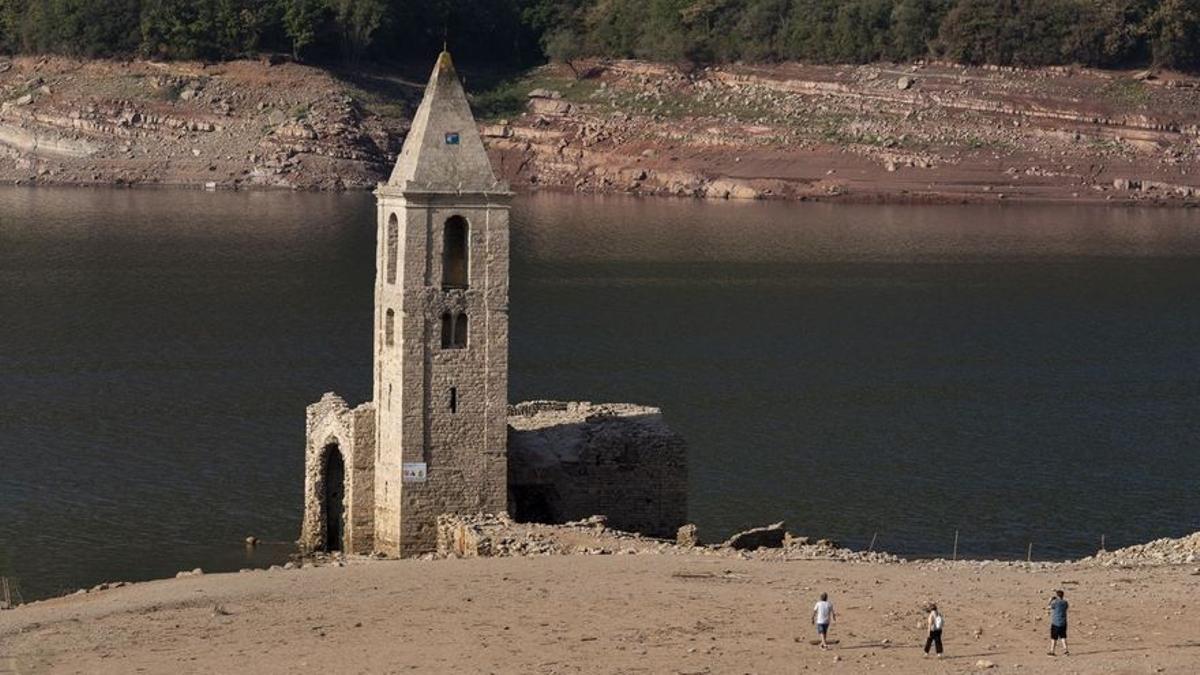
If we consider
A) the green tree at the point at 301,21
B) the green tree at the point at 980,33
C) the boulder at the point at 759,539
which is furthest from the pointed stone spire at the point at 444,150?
the green tree at the point at 980,33

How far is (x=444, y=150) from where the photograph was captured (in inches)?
1796

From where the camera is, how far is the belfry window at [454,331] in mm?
45719

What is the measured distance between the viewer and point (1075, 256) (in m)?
117

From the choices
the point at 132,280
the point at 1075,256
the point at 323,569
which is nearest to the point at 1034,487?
the point at 323,569

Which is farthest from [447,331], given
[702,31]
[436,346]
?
[702,31]

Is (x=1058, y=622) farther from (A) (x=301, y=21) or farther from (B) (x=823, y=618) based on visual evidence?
(A) (x=301, y=21)

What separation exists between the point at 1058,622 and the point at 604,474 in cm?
1389

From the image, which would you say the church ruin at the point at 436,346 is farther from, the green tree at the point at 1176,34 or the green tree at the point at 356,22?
the green tree at the point at 1176,34

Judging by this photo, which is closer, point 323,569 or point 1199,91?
point 323,569

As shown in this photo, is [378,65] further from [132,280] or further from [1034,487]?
[1034,487]

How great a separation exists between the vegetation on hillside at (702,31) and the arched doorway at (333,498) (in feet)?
356

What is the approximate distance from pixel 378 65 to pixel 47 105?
1915 centimetres

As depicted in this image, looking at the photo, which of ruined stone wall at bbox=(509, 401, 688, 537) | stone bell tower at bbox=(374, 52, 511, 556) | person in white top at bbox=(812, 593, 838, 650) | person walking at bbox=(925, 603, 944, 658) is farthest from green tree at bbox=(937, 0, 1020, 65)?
person walking at bbox=(925, 603, 944, 658)

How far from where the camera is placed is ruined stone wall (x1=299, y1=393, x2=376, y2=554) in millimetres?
46625
